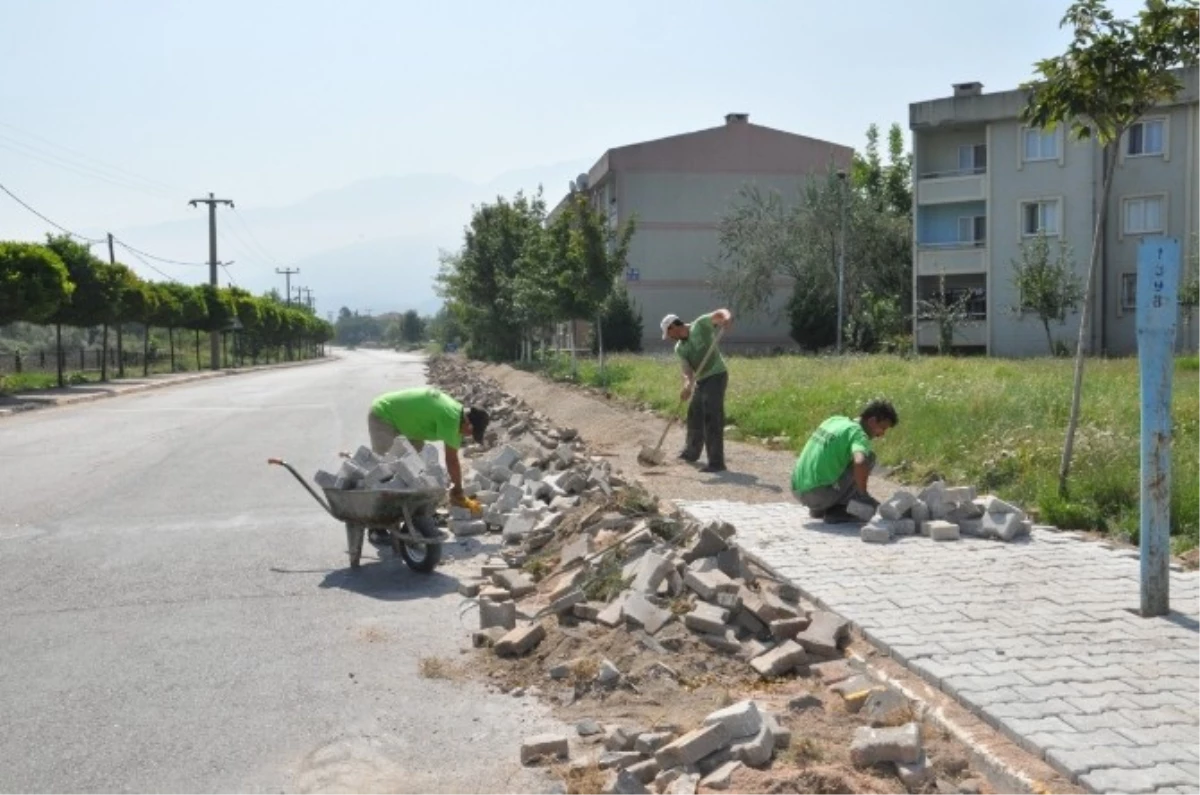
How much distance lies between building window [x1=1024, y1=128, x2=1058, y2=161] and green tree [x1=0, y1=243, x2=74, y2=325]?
32578mm

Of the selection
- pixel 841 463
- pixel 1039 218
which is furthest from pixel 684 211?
pixel 841 463

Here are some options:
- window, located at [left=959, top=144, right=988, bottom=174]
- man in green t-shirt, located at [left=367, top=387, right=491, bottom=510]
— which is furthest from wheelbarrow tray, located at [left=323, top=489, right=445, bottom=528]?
window, located at [left=959, top=144, right=988, bottom=174]

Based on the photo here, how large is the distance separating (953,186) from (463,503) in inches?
1518

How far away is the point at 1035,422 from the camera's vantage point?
12.2 m

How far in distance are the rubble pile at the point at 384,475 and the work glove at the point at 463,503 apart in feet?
4.08

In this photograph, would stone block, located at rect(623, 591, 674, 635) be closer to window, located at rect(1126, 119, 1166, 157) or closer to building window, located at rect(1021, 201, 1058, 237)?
building window, located at rect(1021, 201, 1058, 237)

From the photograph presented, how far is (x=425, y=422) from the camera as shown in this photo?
9273 millimetres

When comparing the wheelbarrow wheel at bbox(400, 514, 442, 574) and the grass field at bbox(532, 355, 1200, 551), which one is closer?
the wheelbarrow wheel at bbox(400, 514, 442, 574)

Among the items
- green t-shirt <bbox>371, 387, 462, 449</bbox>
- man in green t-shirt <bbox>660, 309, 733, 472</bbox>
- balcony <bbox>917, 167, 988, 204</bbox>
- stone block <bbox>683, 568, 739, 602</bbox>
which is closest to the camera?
stone block <bbox>683, 568, 739, 602</bbox>

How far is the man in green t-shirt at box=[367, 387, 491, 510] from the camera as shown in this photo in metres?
9.20

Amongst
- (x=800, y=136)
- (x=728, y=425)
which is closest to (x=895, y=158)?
(x=800, y=136)

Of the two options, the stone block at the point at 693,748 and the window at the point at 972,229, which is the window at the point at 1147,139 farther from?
the stone block at the point at 693,748

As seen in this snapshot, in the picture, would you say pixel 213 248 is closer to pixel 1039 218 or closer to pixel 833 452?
pixel 1039 218

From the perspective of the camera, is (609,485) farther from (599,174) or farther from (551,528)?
(599,174)
